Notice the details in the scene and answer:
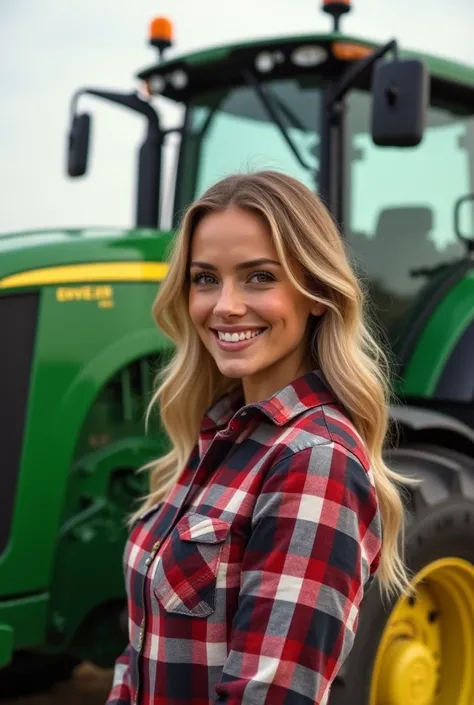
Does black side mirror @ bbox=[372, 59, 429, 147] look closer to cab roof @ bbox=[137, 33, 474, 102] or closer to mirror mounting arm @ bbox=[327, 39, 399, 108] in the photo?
mirror mounting arm @ bbox=[327, 39, 399, 108]

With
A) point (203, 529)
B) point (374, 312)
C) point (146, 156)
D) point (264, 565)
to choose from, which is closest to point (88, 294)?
point (374, 312)

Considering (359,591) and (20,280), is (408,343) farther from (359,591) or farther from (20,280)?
(359,591)

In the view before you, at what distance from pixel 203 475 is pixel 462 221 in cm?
248

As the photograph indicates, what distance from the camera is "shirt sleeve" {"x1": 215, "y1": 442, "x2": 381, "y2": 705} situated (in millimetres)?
1295

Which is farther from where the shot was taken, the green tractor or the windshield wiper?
the windshield wiper

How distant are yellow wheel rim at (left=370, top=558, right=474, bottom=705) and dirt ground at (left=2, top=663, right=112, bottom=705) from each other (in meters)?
1.52

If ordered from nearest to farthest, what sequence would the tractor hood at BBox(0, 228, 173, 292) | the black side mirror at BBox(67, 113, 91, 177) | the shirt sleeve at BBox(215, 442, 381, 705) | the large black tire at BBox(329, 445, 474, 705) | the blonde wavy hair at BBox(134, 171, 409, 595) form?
the shirt sleeve at BBox(215, 442, 381, 705)
the blonde wavy hair at BBox(134, 171, 409, 595)
the large black tire at BBox(329, 445, 474, 705)
the tractor hood at BBox(0, 228, 173, 292)
the black side mirror at BBox(67, 113, 91, 177)

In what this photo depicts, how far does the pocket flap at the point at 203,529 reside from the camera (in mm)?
1406

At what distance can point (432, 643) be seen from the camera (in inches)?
115

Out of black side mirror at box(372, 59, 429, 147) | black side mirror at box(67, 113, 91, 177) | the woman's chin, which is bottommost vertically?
the woman's chin

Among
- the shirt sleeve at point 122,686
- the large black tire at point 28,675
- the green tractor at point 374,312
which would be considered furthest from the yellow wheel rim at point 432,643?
the large black tire at point 28,675

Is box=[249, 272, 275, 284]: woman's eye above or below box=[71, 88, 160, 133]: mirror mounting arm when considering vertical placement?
below

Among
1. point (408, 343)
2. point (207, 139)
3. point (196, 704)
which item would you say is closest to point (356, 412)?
point (196, 704)

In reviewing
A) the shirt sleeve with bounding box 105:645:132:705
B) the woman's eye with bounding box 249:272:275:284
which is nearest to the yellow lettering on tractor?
the shirt sleeve with bounding box 105:645:132:705
